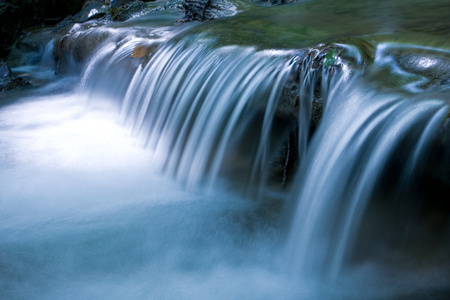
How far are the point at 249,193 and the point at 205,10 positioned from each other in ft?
14.1

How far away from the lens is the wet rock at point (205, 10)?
22.8ft

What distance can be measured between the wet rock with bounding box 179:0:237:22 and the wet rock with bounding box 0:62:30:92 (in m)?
3.07

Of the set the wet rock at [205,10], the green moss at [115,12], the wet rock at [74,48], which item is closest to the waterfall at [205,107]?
the wet rock at [205,10]

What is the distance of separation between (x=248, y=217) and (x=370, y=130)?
3.66 ft

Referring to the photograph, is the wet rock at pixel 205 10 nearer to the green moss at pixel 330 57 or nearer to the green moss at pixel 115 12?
the green moss at pixel 115 12

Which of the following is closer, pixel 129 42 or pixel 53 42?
pixel 129 42

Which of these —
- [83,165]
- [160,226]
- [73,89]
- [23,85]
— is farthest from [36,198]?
[23,85]

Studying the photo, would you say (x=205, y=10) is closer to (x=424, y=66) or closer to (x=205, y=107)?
(x=205, y=107)

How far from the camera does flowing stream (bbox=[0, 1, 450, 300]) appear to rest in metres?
2.48

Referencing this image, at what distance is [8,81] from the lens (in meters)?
7.64

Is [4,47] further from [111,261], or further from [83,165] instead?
[111,261]

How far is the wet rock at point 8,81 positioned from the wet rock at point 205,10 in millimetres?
3070

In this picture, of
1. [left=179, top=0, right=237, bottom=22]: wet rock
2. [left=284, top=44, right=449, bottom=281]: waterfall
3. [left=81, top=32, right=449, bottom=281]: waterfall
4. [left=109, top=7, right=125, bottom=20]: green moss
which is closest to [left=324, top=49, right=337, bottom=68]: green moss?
[left=81, top=32, right=449, bottom=281]: waterfall

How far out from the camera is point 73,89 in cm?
749
